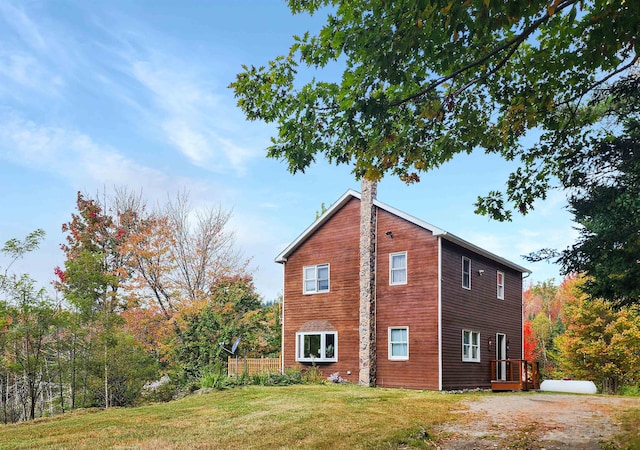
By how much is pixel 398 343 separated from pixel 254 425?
10825 millimetres

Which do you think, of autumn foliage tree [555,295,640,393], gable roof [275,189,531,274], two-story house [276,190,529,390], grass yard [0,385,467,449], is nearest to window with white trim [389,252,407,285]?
two-story house [276,190,529,390]

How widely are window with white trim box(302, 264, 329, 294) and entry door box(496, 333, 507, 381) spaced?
798cm

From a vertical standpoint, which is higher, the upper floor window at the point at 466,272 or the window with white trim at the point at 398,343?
the upper floor window at the point at 466,272

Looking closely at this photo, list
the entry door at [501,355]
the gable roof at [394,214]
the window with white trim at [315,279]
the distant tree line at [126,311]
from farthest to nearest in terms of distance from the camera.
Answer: the entry door at [501,355] → the window with white trim at [315,279] → the gable roof at [394,214] → the distant tree line at [126,311]

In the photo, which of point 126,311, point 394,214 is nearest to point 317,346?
point 394,214

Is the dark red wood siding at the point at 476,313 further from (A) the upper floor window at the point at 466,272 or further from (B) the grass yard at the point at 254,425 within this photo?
(B) the grass yard at the point at 254,425

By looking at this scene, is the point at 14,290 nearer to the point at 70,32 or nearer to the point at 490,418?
the point at 70,32

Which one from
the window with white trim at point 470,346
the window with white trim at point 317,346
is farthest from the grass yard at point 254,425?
the window with white trim at point 317,346

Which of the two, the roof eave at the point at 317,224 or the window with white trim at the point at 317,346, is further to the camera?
the roof eave at the point at 317,224

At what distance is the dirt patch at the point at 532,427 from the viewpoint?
9062 millimetres

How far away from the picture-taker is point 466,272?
72.6 feet

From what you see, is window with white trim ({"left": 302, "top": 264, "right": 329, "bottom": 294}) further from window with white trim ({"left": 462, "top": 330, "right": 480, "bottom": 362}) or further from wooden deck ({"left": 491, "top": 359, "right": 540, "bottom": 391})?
wooden deck ({"left": 491, "top": 359, "right": 540, "bottom": 391})

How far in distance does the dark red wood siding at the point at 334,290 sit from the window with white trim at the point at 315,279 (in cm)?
18

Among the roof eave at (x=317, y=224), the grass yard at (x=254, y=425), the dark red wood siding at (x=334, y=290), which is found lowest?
the grass yard at (x=254, y=425)
